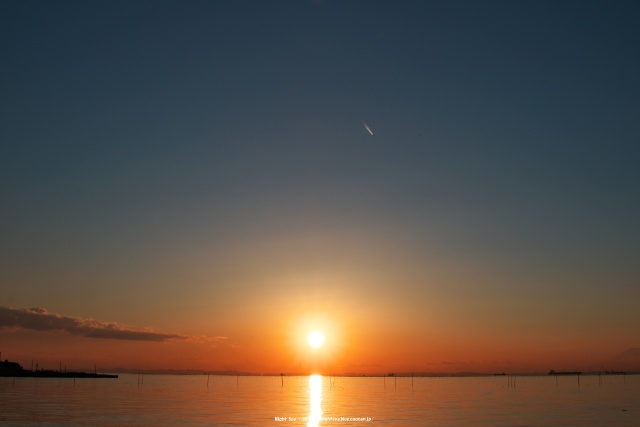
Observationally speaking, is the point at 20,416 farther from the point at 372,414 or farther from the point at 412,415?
the point at 412,415

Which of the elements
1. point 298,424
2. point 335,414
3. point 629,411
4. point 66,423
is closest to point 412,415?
point 335,414

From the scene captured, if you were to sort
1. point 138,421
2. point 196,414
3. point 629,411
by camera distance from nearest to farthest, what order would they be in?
point 138,421, point 196,414, point 629,411

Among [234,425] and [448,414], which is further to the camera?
[448,414]

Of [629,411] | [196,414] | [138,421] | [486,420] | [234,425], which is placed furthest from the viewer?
[629,411]

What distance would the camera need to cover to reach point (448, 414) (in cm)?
9206

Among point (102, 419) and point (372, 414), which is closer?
point (102, 419)

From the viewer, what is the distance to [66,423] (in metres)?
72.0

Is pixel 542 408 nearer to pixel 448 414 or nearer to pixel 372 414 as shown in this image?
pixel 448 414

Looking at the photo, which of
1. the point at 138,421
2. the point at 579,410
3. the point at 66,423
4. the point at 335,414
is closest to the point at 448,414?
the point at 335,414

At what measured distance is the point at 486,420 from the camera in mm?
82062

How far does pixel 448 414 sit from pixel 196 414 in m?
38.4

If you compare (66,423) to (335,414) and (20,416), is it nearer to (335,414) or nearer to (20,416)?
(20,416)

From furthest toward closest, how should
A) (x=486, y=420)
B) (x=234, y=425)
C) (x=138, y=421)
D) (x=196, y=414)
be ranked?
(x=196, y=414) < (x=486, y=420) < (x=138, y=421) < (x=234, y=425)

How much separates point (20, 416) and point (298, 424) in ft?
122
